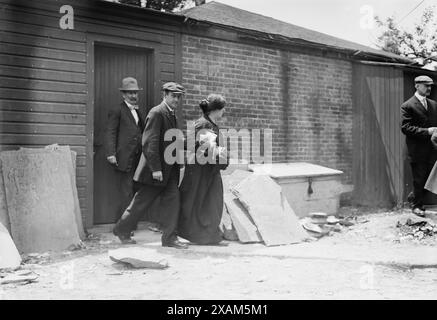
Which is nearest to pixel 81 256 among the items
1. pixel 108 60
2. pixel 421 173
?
pixel 108 60

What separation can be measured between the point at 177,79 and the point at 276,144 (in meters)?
2.49

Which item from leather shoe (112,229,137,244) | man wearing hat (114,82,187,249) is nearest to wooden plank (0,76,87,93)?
man wearing hat (114,82,187,249)

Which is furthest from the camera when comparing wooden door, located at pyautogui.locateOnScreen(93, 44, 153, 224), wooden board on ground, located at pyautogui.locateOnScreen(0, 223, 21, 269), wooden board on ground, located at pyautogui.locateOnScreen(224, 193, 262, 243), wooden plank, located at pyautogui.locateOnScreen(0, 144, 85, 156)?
wooden door, located at pyautogui.locateOnScreen(93, 44, 153, 224)

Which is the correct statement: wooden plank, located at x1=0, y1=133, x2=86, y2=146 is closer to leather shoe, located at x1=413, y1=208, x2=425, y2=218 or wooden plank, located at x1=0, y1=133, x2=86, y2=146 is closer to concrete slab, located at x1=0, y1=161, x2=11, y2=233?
concrete slab, located at x1=0, y1=161, x2=11, y2=233

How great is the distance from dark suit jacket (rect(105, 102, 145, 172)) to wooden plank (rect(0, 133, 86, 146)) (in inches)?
16.2

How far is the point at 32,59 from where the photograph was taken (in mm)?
Answer: 6316

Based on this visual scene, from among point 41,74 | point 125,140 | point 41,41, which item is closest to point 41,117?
point 41,74

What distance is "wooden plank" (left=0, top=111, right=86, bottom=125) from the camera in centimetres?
614

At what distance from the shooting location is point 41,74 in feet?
21.0

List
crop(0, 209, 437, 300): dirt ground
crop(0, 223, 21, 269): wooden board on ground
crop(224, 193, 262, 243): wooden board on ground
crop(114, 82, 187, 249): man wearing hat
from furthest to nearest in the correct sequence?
crop(224, 193, 262, 243): wooden board on ground < crop(114, 82, 187, 249): man wearing hat < crop(0, 223, 21, 269): wooden board on ground < crop(0, 209, 437, 300): dirt ground

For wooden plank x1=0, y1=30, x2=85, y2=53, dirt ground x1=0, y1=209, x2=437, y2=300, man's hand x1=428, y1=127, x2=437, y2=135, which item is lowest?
dirt ground x1=0, y1=209, x2=437, y2=300

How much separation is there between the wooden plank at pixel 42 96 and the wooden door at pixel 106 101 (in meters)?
0.42

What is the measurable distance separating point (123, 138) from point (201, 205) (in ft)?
4.85

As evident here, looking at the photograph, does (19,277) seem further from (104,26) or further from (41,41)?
(104,26)
